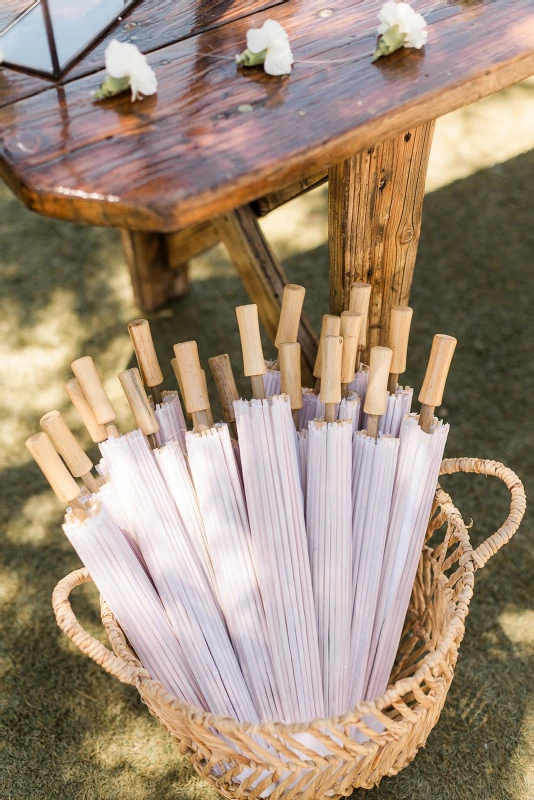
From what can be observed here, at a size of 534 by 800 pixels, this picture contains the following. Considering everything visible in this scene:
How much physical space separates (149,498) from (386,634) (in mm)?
467

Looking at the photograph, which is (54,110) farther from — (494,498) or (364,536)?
(494,498)

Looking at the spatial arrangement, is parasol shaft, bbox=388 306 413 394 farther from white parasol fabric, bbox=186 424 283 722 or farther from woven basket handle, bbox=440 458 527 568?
white parasol fabric, bbox=186 424 283 722

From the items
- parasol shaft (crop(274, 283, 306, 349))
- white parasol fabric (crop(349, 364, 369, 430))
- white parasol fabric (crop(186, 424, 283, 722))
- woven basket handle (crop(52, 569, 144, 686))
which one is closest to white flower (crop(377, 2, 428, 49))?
parasol shaft (crop(274, 283, 306, 349))

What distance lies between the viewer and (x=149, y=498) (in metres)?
1.22

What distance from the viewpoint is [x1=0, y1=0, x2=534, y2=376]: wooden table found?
940 millimetres

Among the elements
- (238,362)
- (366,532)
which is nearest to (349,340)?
(366,532)

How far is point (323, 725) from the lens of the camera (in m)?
1.02

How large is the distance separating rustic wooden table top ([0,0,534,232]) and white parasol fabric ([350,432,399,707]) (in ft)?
1.59

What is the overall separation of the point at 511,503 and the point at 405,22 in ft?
2.51

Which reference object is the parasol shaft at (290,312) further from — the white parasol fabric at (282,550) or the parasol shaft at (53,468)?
the parasol shaft at (53,468)

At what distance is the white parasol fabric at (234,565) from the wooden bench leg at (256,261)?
1.38ft

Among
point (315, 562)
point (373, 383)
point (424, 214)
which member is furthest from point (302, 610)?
point (424, 214)

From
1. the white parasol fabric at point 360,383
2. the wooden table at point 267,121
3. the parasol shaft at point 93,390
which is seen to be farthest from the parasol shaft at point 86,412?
the white parasol fabric at point 360,383

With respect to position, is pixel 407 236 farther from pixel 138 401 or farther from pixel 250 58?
pixel 138 401
